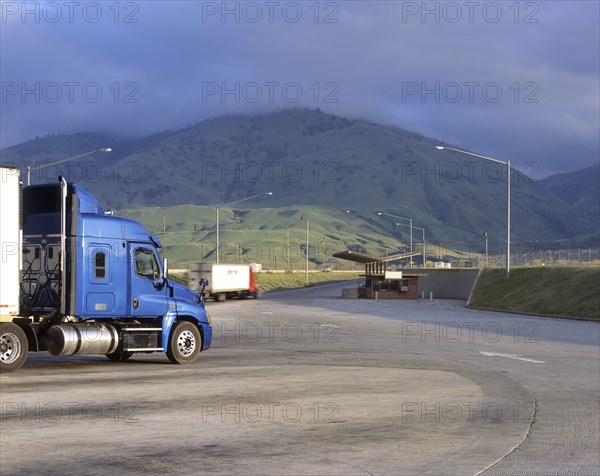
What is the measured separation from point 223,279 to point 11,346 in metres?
53.9

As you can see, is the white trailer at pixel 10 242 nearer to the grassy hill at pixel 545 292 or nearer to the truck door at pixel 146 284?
the truck door at pixel 146 284

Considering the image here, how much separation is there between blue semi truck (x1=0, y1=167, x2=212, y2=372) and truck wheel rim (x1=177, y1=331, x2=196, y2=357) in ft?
0.08

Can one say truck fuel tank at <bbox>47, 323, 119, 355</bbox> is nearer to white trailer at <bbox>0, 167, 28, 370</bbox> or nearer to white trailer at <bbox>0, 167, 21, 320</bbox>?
white trailer at <bbox>0, 167, 28, 370</bbox>

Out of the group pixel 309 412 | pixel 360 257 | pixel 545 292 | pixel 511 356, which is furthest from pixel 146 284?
pixel 360 257

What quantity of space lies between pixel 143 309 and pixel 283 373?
403 centimetres

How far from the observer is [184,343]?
22766 mm

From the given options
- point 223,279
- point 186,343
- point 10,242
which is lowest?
point 186,343

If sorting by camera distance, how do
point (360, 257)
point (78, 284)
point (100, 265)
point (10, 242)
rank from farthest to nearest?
1. point (360, 257)
2. point (100, 265)
3. point (78, 284)
4. point (10, 242)

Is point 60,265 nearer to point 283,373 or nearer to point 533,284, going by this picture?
point 283,373

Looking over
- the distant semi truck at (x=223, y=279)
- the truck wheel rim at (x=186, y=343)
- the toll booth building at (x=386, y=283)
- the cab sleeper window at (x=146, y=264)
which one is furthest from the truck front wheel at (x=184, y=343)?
the toll booth building at (x=386, y=283)

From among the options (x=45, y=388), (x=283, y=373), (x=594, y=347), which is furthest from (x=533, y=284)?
(x=45, y=388)

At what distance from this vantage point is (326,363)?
23.2 m

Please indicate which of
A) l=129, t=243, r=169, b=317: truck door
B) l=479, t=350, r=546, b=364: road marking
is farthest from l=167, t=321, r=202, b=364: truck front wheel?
l=479, t=350, r=546, b=364: road marking

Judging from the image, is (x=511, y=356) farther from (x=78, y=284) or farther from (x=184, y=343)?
(x=78, y=284)
